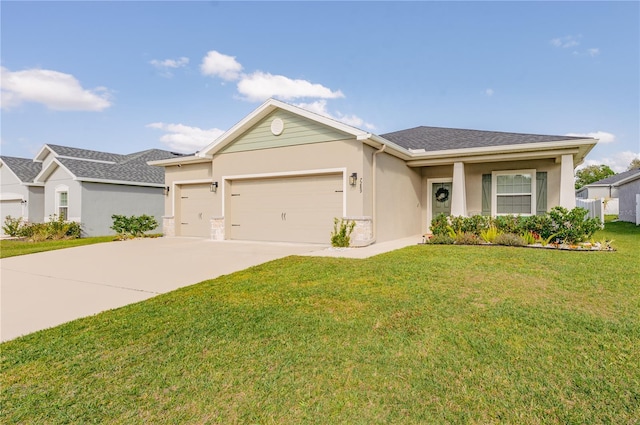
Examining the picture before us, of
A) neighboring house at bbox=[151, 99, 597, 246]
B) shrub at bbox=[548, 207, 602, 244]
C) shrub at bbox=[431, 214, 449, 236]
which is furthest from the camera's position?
shrub at bbox=[431, 214, 449, 236]

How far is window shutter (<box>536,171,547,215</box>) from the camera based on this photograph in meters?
11.0

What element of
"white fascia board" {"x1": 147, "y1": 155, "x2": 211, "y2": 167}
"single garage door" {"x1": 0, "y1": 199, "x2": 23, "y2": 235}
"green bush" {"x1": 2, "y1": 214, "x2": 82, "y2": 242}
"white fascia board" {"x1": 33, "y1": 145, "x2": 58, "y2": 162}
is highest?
"white fascia board" {"x1": 33, "y1": 145, "x2": 58, "y2": 162}

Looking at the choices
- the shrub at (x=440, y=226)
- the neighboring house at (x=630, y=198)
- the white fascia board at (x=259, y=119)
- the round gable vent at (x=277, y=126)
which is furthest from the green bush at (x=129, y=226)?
the neighboring house at (x=630, y=198)

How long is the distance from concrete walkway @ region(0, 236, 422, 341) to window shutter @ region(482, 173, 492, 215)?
4958 mm

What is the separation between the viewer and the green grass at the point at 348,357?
90.4 inches

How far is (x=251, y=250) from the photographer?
30.7 ft

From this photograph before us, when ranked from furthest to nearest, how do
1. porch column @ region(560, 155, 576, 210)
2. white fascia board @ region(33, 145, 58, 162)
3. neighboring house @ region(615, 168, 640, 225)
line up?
neighboring house @ region(615, 168, 640, 225)
white fascia board @ region(33, 145, 58, 162)
porch column @ region(560, 155, 576, 210)

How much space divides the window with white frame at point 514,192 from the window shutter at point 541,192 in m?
0.10

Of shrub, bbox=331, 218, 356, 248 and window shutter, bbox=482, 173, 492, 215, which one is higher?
window shutter, bbox=482, 173, 492, 215

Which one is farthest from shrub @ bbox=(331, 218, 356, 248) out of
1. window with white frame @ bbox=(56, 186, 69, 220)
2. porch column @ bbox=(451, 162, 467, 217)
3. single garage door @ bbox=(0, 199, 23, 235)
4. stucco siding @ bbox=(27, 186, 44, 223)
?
single garage door @ bbox=(0, 199, 23, 235)

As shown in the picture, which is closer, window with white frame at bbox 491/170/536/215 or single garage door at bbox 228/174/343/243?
single garage door at bbox 228/174/343/243

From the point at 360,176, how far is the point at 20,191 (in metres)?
20.9

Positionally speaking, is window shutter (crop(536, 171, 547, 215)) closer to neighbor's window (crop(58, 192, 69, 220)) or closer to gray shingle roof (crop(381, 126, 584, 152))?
gray shingle roof (crop(381, 126, 584, 152))

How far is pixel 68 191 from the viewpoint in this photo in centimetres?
1638
